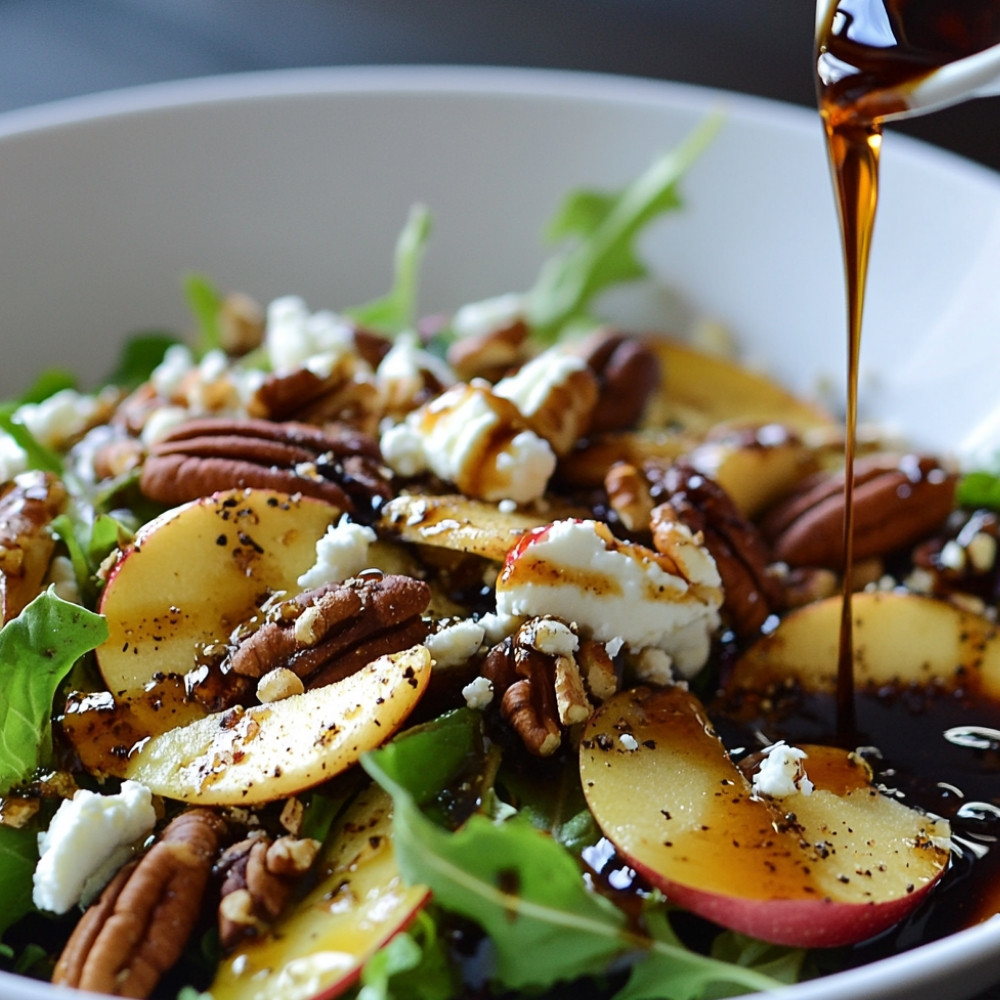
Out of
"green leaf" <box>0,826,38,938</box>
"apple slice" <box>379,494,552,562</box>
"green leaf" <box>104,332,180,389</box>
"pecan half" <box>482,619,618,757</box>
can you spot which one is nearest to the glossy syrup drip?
"pecan half" <box>482,619,618,757</box>

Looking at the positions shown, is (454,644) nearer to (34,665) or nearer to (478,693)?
(478,693)

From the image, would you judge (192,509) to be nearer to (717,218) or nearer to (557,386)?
(557,386)

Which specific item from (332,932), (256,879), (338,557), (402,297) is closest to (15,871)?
(256,879)

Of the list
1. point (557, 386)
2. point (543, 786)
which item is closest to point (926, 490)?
point (557, 386)

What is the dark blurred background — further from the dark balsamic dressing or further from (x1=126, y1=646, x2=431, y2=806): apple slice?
(x1=126, y1=646, x2=431, y2=806): apple slice

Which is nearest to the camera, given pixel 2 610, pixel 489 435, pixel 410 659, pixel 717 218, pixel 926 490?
pixel 410 659

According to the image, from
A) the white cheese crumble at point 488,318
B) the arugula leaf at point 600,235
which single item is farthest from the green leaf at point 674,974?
the arugula leaf at point 600,235

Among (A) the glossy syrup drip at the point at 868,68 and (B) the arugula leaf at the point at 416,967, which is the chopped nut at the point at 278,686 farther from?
(A) the glossy syrup drip at the point at 868,68
